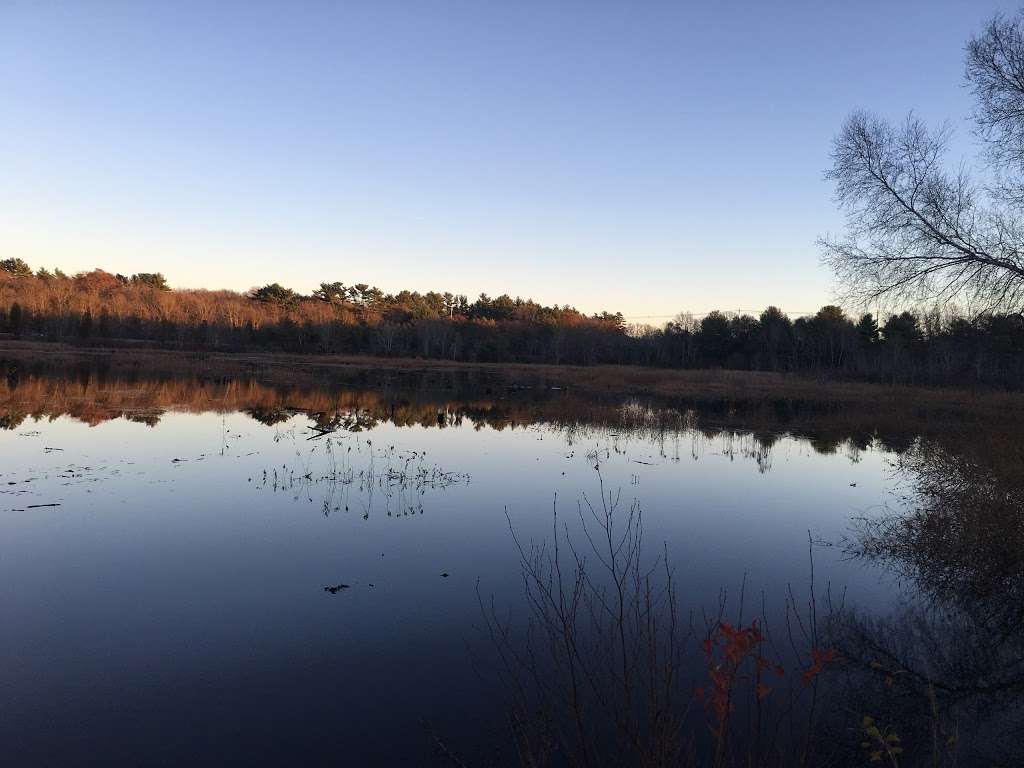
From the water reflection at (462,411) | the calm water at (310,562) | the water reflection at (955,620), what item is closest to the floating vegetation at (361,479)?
the calm water at (310,562)

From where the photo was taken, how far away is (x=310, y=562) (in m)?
8.03

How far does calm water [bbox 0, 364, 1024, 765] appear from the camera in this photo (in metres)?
4.70

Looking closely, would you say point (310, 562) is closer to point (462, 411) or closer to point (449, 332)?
point (462, 411)

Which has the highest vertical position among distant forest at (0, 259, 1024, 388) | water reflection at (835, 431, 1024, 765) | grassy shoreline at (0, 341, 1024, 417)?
distant forest at (0, 259, 1024, 388)

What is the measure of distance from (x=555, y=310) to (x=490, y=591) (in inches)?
4177

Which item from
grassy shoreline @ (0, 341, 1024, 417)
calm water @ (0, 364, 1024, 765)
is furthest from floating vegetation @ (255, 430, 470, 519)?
grassy shoreline @ (0, 341, 1024, 417)

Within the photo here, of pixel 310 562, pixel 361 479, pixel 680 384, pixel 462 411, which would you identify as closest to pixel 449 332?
pixel 680 384

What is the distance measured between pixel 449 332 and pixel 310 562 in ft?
266

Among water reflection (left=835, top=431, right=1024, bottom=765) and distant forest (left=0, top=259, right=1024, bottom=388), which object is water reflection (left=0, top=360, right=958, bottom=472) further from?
distant forest (left=0, top=259, right=1024, bottom=388)

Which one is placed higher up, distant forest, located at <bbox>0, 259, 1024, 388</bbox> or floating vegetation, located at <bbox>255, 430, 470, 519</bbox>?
distant forest, located at <bbox>0, 259, 1024, 388</bbox>

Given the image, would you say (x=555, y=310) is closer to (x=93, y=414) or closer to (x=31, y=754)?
(x=93, y=414)

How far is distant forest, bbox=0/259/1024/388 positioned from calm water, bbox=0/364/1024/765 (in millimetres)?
53905

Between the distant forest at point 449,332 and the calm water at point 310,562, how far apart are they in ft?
177

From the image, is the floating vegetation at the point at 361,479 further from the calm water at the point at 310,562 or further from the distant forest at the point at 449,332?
the distant forest at the point at 449,332
